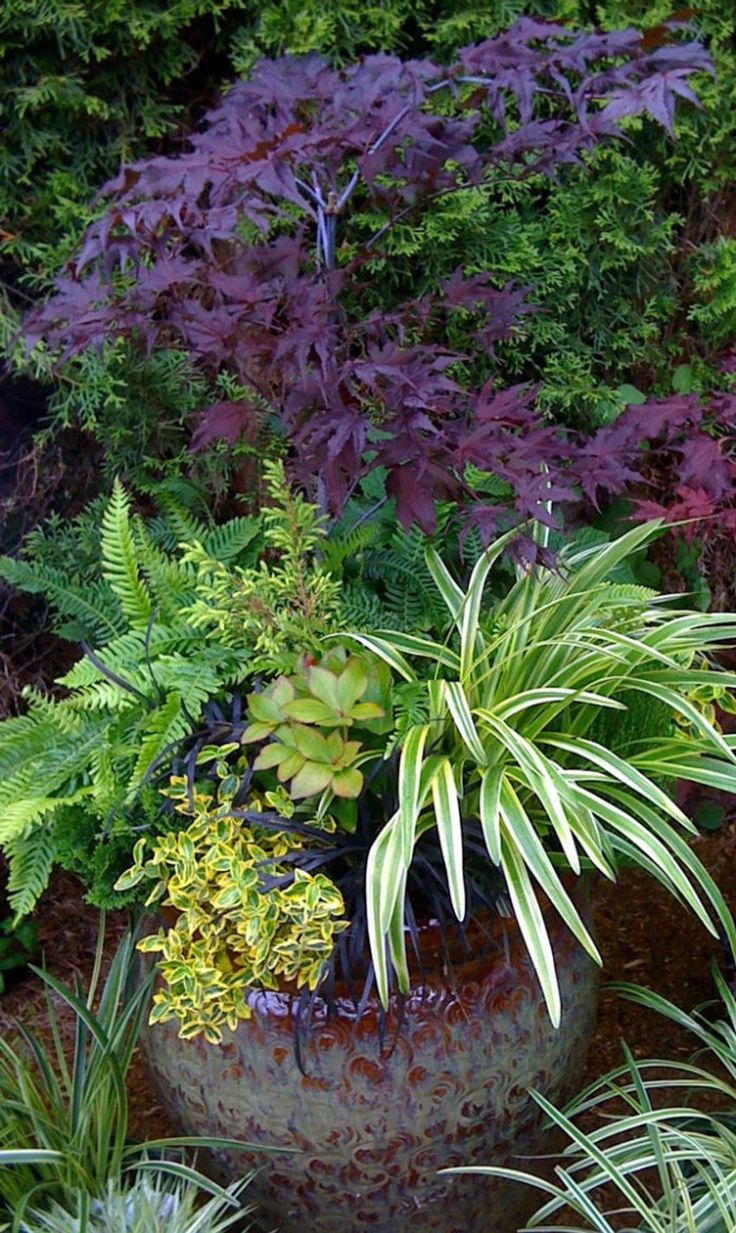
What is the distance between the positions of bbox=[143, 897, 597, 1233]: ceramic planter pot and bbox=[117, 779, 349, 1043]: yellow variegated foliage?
0.19ft

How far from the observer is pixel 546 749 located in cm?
172

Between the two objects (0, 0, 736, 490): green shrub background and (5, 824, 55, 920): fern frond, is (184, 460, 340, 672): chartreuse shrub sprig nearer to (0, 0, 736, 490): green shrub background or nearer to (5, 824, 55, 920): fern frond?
(5, 824, 55, 920): fern frond

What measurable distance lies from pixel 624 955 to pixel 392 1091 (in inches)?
41.1

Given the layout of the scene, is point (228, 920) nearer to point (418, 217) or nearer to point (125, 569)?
point (125, 569)

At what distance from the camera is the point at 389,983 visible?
4.88 feet

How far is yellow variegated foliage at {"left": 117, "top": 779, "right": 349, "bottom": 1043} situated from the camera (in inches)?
56.3

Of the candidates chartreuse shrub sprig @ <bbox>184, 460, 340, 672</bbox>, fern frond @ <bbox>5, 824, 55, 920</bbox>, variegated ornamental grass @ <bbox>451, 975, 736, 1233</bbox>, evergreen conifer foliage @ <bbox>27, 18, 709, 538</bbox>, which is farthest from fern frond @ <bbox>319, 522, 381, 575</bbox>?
variegated ornamental grass @ <bbox>451, 975, 736, 1233</bbox>

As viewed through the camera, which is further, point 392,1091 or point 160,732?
point 160,732

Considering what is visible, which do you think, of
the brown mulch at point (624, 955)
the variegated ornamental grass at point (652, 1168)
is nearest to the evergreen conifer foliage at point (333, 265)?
the variegated ornamental grass at point (652, 1168)

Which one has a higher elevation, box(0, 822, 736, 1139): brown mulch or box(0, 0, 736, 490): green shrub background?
box(0, 0, 736, 490): green shrub background

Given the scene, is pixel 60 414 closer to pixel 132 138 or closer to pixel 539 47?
pixel 132 138

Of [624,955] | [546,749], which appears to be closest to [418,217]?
[546,749]

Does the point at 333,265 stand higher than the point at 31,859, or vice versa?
the point at 333,265

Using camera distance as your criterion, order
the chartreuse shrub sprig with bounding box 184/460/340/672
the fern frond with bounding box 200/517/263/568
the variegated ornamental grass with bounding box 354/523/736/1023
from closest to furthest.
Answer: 1. the variegated ornamental grass with bounding box 354/523/736/1023
2. the chartreuse shrub sprig with bounding box 184/460/340/672
3. the fern frond with bounding box 200/517/263/568
